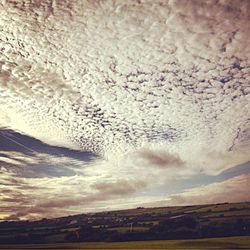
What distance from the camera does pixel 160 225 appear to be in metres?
135

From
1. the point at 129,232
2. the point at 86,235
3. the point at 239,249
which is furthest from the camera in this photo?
the point at 86,235

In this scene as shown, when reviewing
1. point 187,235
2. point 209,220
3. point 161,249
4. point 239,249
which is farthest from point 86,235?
point 239,249

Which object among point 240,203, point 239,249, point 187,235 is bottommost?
point 239,249

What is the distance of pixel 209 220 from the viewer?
5561 inches

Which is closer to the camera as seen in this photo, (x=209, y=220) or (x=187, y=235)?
(x=187, y=235)

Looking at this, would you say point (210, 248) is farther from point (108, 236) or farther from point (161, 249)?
point (108, 236)

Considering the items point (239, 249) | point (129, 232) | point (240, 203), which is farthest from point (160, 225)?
point (240, 203)

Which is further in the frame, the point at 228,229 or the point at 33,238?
the point at 33,238

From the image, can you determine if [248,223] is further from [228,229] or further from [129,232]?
[129,232]

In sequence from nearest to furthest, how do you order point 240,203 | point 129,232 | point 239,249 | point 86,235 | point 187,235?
point 239,249, point 187,235, point 129,232, point 86,235, point 240,203

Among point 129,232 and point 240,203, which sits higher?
point 240,203

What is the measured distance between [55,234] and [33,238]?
32.7 ft

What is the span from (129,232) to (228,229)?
39.1m

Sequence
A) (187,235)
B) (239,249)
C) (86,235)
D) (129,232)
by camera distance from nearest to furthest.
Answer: (239,249), (187,235), (129,232), (86,235)
